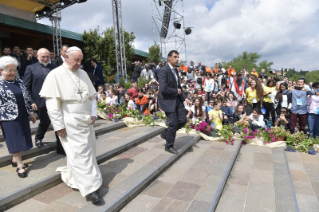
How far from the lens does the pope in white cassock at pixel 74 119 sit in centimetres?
256

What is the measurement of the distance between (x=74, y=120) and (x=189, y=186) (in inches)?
77.7

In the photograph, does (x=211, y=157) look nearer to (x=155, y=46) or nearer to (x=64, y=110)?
(x=64, y=110)

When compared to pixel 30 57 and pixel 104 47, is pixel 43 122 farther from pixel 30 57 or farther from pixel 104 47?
pixel 104 47

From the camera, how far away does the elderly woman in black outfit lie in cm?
293

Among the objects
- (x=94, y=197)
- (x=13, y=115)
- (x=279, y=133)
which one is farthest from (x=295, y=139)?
(x=13, y=115)

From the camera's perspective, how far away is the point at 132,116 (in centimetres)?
680

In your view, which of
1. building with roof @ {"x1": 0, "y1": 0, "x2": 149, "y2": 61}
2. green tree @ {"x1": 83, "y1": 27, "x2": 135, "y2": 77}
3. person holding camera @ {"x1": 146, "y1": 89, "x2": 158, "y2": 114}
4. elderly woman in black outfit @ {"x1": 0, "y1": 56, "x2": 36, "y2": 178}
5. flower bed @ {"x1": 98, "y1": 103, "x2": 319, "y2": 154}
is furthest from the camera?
green tree @ {"x1": 83, "y1": 27, "x2": 135, "y2": 77}

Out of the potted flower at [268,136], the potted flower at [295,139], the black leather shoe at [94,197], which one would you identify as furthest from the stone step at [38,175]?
the potted flower at [295,139]

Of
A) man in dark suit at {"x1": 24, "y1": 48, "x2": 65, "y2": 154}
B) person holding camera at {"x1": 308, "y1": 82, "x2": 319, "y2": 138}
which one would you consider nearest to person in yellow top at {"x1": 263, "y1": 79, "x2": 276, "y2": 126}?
person holding camera at {"x1": 308, "y1": 82, "x2": 319, "y2": 138}

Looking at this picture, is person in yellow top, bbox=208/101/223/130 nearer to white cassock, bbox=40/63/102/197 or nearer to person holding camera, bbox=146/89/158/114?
person holding camera, bbox=146/89/158/114

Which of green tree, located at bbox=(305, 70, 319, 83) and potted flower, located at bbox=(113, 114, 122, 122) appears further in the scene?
green tree, located at bbox=(305, 70, 319, 83)

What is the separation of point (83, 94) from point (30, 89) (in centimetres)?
A: 158

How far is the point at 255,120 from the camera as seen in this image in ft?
21.9

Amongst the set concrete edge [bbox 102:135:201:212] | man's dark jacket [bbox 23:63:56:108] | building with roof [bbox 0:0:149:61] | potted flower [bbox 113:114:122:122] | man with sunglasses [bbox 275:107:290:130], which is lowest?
concrete edge [bbox 102:135:201:212]
